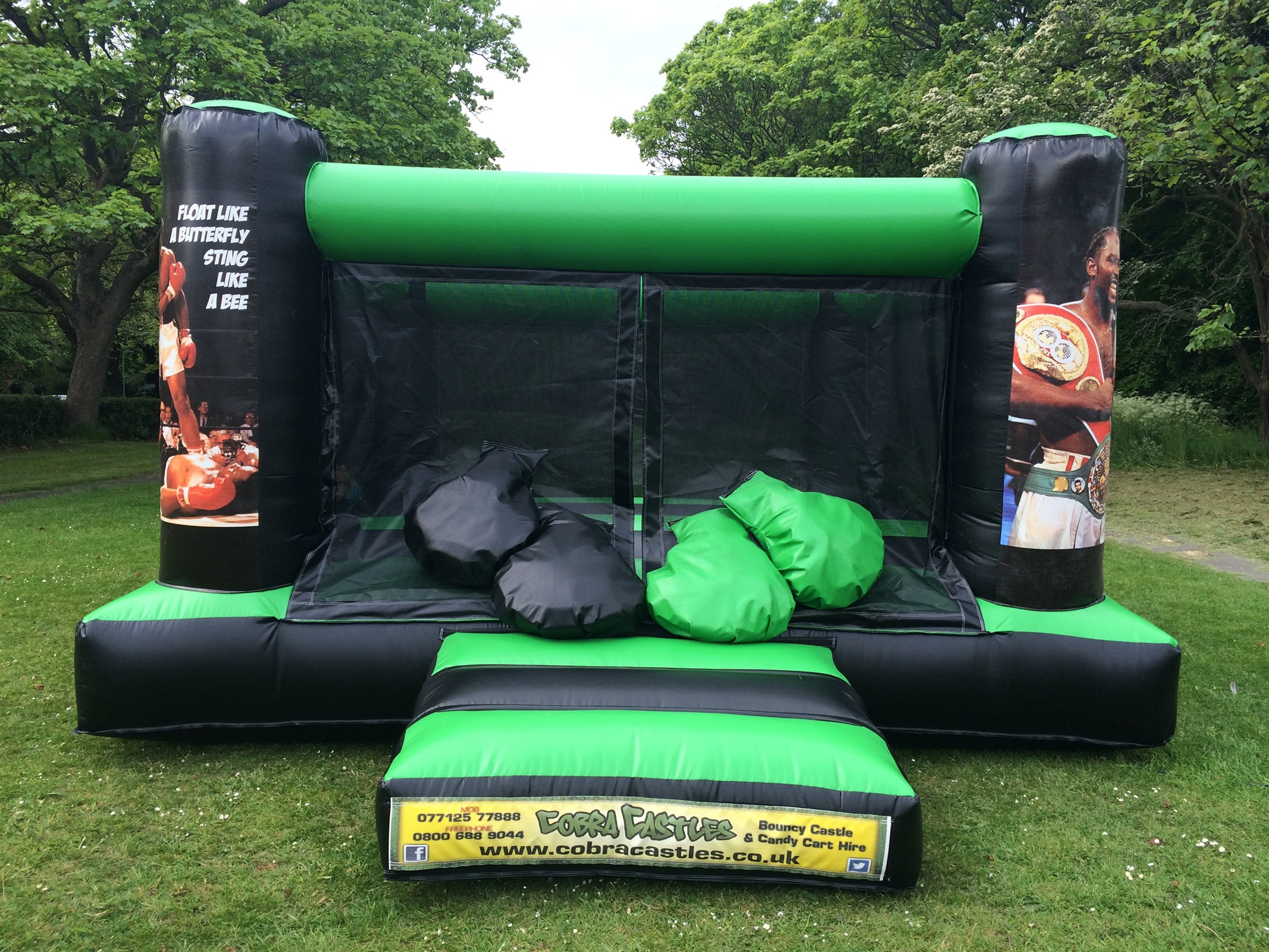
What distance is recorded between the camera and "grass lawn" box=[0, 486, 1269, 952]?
211cm

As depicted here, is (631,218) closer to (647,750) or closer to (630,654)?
(630,654)

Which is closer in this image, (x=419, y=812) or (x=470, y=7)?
(x=419, y=812)

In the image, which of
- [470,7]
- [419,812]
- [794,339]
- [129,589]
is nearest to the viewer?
[419,812]

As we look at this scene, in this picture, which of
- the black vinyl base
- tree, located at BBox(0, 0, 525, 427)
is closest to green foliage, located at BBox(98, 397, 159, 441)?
tree, located at BBox(0, 0, 525, 427)

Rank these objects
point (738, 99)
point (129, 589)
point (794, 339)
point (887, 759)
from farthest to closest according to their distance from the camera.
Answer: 1. point (738, 99)
2. point (129, 589)
3. point (794, 339)
4. point (887, 759)

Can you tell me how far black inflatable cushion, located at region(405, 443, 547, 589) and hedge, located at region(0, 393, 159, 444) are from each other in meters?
13.9

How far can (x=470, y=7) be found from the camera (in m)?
14.4

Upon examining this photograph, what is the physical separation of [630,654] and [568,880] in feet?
2.41

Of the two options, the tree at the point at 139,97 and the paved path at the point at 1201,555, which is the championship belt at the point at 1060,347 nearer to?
the paved path at the point at 1201,555

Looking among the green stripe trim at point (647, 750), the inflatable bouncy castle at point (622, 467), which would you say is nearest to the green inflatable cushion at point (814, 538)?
the inflatable bouncy castle at point (622, 467)

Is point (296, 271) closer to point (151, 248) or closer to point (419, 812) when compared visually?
point (419, 812)

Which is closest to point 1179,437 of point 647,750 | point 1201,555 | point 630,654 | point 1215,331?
point 1215,331

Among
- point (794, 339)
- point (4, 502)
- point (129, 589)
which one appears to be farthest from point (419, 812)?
point (4, 502)

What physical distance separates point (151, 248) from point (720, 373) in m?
9.43
